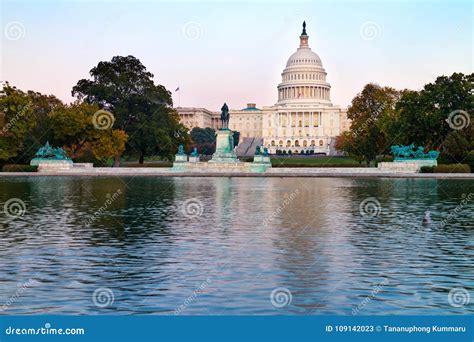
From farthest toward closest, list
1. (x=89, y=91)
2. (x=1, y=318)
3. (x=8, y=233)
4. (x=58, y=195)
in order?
(x=89, y=91) < (x=58, y=195) < (x=8, y=233) < (x=1, y=318)

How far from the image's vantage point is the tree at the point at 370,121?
80.6 meters

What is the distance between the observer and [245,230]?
1948 cm

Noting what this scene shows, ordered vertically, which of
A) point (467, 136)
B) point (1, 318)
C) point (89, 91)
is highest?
point (89, 91)

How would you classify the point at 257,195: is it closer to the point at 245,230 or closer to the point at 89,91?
the point at 245,230

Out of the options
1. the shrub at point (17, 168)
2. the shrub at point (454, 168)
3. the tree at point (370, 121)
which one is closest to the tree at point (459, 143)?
the shrub at point (454, 168)

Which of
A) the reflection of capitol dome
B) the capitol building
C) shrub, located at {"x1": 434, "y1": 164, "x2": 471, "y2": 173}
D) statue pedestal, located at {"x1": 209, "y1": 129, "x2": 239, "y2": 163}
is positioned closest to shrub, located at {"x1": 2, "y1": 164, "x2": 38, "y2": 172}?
statue pedestal, located at {"x1": 209, "y1": 129, "x2": 239, "y2": 163}

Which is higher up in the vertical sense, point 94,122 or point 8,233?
point 94,122

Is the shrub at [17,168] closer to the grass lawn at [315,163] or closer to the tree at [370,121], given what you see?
the grass lawn at [315,163]

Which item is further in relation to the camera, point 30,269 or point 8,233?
point 8,233

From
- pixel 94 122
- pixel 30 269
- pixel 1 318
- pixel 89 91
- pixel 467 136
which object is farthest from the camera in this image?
pixel 89 91

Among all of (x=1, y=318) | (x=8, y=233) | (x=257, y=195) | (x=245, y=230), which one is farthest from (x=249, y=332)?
(x=257, y=195)

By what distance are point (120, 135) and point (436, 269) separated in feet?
218

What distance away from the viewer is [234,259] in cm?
1456

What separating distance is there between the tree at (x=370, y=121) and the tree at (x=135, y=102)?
2300 centimetres
